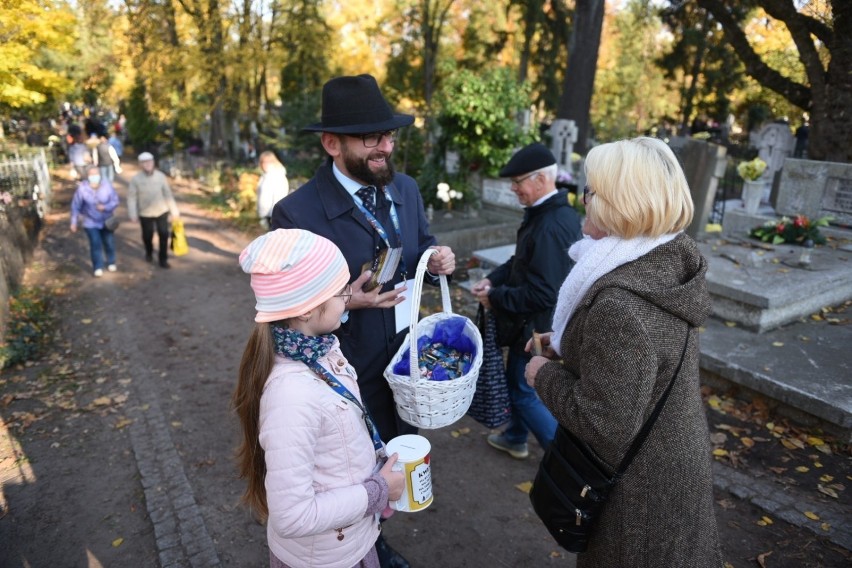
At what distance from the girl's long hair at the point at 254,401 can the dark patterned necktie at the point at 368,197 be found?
1015mm

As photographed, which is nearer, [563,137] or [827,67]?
[827,67]

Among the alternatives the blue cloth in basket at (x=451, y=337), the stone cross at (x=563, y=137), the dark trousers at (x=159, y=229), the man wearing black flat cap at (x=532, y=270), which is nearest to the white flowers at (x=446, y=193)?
the stone cross at (x=563, y=137)

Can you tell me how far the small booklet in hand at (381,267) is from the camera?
254 cm

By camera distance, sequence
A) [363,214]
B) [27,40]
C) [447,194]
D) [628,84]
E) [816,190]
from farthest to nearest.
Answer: [628,84]
[447,194]
[816,190]
[27,40]
[363,214]

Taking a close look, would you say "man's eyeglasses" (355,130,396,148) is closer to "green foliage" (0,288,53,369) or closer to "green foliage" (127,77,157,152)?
"green foliage" (0,288,53,369)

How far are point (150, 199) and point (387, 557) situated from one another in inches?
312

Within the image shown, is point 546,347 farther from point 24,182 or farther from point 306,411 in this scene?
point 24,182

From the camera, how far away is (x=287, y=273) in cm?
173

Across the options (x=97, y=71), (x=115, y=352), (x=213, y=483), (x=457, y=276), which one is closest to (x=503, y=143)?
(x=457, y=276)

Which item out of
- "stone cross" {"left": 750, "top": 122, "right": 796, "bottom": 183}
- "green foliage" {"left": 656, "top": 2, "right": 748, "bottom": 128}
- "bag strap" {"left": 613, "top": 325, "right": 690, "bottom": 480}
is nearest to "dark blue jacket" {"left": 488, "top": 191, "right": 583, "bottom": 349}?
"bag strap" {"left": 613, "top": 325, "right": 690, "bottom": 480}

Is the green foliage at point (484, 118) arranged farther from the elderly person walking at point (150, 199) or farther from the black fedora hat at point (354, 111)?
the black fedora hat at point (354, 111)

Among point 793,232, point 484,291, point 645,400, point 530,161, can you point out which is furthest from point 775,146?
point 645,400

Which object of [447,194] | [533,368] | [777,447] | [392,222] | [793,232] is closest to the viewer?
[533,368]

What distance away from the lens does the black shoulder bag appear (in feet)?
6.07
